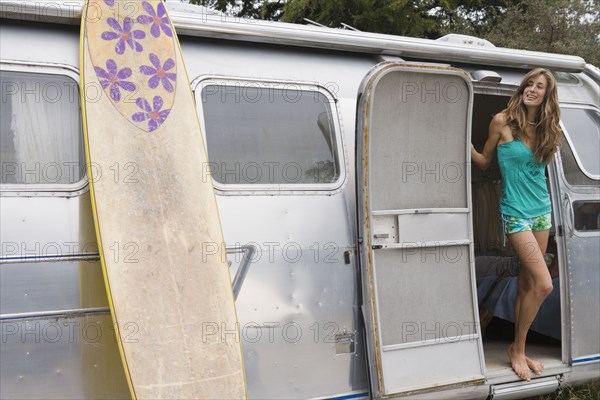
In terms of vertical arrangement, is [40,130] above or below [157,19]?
below

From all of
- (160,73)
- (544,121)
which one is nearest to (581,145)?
(544,121)

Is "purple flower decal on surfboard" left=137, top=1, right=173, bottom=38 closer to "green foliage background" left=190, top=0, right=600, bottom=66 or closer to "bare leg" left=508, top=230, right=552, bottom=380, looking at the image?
"bare leg" left=508, top=230, right=552, bottom=380

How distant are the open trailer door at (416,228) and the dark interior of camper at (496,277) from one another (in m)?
0.76

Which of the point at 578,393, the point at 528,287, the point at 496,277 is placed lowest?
the point at 578,393

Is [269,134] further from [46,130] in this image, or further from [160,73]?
[46,130]

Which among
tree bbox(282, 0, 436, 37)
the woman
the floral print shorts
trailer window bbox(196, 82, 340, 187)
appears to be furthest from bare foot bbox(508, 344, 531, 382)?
tree bbox(282, 0, 436, 37)

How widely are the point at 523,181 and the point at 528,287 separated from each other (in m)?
0.76

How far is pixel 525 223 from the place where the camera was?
445cm

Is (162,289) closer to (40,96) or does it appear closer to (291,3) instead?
(40,96)

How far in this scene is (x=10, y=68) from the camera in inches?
131

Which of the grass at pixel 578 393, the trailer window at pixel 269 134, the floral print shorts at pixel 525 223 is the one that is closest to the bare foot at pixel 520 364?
the grass at pixel 578 393

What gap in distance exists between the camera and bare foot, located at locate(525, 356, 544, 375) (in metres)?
4.55

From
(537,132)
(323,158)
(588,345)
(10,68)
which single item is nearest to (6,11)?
(10,68)

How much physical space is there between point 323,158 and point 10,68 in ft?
5.91
